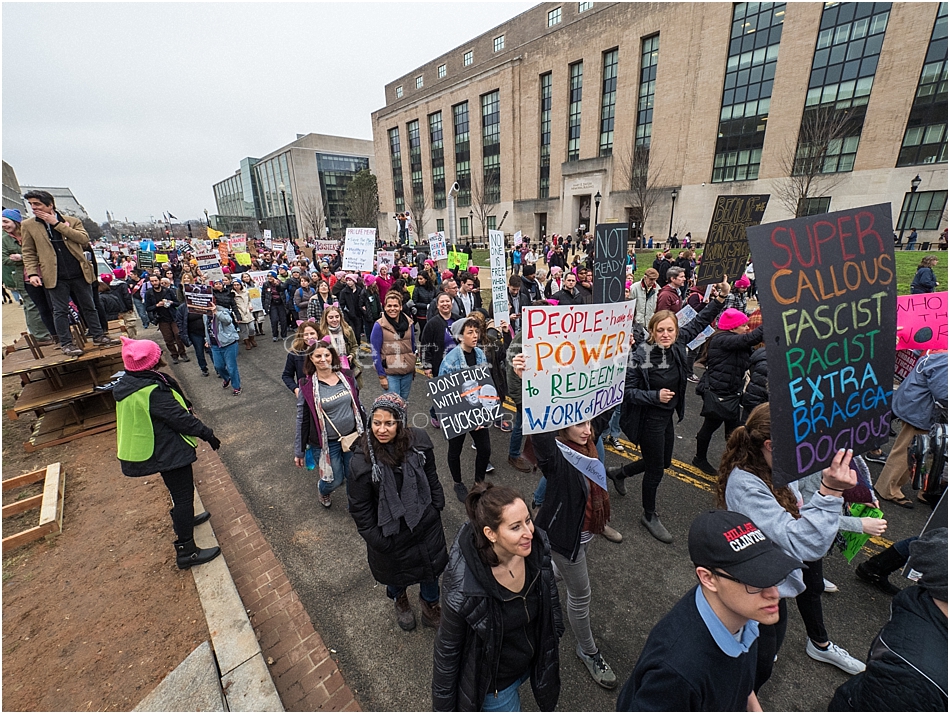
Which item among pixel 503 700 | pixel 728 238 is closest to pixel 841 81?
pixel 728 238

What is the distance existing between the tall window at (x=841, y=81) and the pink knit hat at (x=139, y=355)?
3510 cm

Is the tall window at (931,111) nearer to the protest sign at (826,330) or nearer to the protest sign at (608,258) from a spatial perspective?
the protest sign at (608,258)

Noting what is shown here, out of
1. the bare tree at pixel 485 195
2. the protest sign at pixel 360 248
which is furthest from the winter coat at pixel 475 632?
the bare tree at pixel 485 195

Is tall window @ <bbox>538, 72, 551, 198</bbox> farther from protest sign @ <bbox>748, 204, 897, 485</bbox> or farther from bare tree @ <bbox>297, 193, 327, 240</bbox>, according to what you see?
bare tree @ <bbox>297, 193, 327, 240</bbox>

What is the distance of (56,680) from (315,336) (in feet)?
12.1

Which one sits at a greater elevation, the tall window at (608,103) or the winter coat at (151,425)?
the tall window at (608,103)

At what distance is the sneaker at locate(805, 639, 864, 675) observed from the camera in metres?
2.79

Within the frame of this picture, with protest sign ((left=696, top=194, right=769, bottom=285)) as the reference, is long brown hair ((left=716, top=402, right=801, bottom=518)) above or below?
below

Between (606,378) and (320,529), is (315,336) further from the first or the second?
(606,378)

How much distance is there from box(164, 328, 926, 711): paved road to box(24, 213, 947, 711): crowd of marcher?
14cm

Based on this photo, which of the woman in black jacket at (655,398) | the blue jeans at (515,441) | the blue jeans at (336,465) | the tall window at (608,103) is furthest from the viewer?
the tall window at (608,103)

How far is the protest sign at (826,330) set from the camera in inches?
81.9

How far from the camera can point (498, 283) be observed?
8180mm

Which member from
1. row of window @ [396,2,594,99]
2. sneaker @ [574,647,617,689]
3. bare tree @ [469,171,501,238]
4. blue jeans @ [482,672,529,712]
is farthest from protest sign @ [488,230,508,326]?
row of window @ [396,2,594,99]
